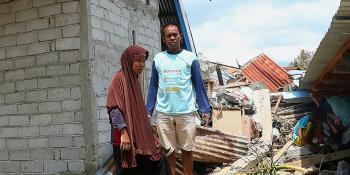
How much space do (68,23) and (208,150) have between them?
2.47 m

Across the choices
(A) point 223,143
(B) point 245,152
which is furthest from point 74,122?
(B) point 245,152

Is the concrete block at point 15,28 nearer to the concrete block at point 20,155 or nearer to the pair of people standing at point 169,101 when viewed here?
the concrete block at point 20,155

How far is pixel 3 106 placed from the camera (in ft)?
18.8

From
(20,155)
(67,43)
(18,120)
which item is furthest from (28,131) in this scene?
(67,43)

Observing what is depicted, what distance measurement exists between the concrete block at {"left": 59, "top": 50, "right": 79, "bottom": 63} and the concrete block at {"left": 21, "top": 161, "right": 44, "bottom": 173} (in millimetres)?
1346

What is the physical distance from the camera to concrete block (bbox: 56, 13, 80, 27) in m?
5.31

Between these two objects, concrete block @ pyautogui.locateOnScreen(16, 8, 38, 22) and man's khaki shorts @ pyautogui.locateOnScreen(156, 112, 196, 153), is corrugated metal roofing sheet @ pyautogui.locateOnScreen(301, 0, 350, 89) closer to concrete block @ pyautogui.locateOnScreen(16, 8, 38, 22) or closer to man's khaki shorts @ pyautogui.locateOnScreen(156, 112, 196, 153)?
man's khaki shorts @ pyautogui.locateOnScreen(156, 112, 196, 153)

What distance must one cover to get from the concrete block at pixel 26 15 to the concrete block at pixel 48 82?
848 millimetres

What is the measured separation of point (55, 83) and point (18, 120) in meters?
0.76

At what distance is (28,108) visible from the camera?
5.53 metres

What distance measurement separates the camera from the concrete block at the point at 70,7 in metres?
5.32

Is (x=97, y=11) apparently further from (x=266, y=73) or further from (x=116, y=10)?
(x=266, y=73)

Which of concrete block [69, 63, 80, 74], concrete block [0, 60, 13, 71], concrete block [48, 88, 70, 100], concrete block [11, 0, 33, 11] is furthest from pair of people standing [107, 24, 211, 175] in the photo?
concrete block [0, 60, 13, 71]

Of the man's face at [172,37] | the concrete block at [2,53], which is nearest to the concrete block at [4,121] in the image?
the concrete block at [2,53]
